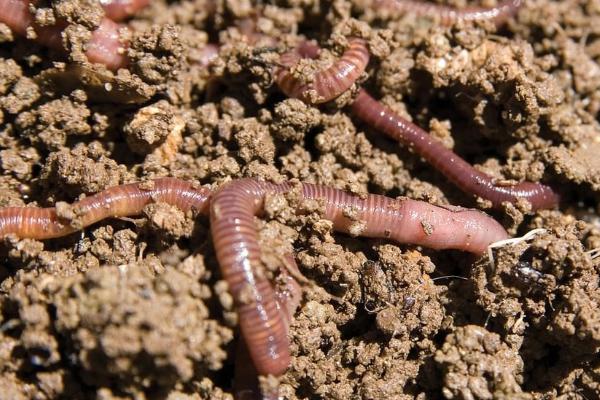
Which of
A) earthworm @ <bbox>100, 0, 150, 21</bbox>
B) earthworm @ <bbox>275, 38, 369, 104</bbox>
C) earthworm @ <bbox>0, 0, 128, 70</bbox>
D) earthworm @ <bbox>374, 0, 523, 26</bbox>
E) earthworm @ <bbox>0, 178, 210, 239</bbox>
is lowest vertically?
earthworm @ <bbox>0, 178, 210, 239</bbox>

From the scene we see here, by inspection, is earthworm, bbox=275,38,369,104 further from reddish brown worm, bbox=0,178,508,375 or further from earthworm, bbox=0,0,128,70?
earthworm, bbox=0,0,128,70

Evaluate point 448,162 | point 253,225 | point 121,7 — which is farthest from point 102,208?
point 448,162

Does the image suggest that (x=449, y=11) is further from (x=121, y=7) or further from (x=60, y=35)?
(x=60, y=35)

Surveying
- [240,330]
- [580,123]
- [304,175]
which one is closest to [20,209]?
[240,330]

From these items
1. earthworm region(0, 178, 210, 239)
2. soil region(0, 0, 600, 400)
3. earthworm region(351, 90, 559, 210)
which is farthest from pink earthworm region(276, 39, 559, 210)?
earthworm region(0, 178, 210, 239)

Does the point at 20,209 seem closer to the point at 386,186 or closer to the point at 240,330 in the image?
the point at 240,330

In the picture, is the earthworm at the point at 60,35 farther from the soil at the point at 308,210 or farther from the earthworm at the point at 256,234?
the earthworm at the point at 256,234
